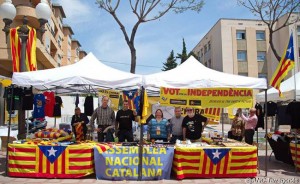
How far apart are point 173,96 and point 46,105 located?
18.0 feet

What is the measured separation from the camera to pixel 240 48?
4022 centimetres

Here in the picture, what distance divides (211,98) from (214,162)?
1.71 meters

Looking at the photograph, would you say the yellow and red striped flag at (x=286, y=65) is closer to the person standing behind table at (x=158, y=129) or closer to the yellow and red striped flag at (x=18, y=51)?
the person standing behind table at (x=158, y=129)

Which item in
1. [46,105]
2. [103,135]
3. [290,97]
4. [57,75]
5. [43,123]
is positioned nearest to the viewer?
[57,75]

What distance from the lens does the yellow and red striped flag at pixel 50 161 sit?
277 inches

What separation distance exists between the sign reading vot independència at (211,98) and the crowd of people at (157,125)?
12.0 inches

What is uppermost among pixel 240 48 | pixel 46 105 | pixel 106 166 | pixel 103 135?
pixel 240 48

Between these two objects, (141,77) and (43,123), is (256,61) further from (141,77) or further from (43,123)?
(141,77)

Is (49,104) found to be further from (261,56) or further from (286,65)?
(261,56)

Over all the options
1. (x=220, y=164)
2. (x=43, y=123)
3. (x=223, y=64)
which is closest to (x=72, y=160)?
(x=220, y=164)

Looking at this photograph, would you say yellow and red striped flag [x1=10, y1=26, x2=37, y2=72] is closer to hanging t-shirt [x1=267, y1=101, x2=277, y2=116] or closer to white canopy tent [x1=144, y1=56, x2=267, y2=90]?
white canopy tent [x1=144, y1=56, x2=267, y2=90]

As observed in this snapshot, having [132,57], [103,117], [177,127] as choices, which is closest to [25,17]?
[103,117]

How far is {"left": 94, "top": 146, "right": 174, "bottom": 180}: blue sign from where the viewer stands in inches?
274

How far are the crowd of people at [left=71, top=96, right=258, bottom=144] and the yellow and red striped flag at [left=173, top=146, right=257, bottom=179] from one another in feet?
3.26
